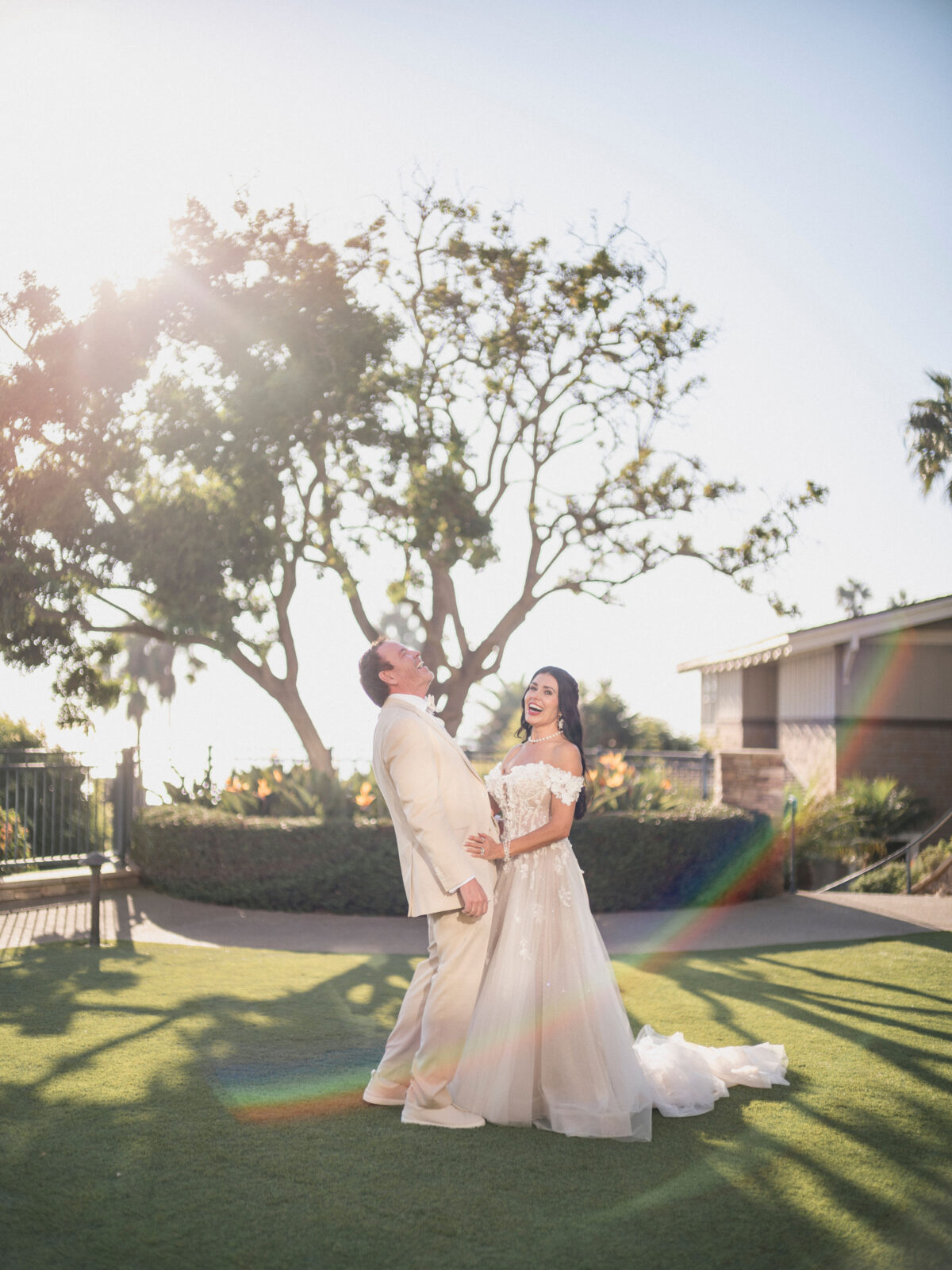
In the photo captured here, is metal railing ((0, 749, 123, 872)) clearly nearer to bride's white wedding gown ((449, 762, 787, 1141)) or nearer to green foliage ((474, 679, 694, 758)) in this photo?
bride's white wedding gown ((449, 762, 787, 1141))

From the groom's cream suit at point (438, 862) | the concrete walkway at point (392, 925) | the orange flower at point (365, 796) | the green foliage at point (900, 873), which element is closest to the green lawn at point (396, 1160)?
the groom's cream suit at point (438, 862)

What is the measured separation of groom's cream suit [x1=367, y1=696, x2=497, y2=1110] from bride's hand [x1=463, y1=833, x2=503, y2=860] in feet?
0.13

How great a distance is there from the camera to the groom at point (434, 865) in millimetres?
4914

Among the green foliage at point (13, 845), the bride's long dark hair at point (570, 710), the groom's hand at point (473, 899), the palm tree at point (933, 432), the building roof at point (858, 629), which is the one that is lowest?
the green foliage at point (13, 845)

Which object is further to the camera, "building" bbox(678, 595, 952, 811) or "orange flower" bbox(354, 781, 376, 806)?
"building" bbox(678, 595, 952, 811)

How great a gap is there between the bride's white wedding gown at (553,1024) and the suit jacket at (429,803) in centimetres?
34

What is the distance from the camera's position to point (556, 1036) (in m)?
5.09

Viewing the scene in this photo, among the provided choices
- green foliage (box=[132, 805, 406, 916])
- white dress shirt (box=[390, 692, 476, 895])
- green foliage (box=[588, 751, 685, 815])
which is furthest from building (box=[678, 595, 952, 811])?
white dress shirt (box=[390, 692, 476, 895])

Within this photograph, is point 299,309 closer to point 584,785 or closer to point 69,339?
point 69,339

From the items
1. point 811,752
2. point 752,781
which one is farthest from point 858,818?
point 752,781

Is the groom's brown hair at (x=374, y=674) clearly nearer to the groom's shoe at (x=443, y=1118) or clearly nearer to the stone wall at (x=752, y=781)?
the groom's shoe at (x=443, y=1118)

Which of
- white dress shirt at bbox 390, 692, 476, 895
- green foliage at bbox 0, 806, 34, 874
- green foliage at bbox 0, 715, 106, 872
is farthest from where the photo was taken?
green foliage at bbox 0, 715, 106, 872

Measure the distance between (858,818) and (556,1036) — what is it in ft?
44.8

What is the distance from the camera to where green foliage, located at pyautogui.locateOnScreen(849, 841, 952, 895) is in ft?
46.2
